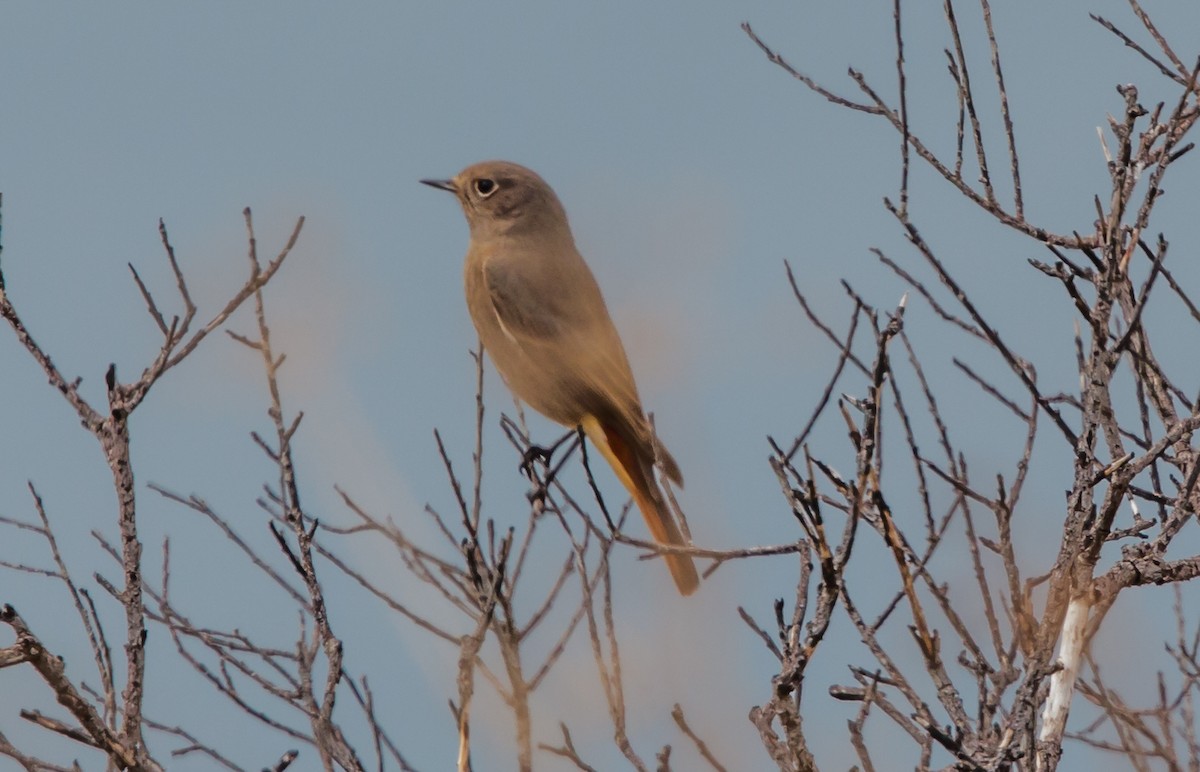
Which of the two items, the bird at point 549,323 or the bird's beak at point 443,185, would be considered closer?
the bird at point 549,323

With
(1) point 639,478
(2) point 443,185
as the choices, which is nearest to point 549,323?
(1) point 639,478

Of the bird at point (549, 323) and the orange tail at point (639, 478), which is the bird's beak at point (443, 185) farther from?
the orange tail at point (639, 478)

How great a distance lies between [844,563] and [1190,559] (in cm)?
132

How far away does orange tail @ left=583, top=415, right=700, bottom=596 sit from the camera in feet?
20.2

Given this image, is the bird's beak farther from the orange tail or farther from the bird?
the orange tail

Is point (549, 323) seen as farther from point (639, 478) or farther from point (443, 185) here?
point (443, 185)

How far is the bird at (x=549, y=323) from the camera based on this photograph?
252 inches

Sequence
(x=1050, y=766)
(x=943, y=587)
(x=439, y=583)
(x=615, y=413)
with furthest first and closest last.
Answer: (x=615, y=413), (x=439, y=583), (x=943, y=587), (x=1050, y=766)

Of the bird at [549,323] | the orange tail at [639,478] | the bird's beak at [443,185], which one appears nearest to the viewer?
the orange tail at [639,478]

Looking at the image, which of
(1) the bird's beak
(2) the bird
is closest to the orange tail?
(2) the bird

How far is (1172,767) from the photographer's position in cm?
350

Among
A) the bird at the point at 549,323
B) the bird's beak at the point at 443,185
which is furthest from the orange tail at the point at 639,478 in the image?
the bird's beak at the point at 443,185

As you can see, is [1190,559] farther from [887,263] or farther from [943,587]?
[887,263]

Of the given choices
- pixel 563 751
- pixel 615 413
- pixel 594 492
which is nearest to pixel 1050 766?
pixel 563 751
